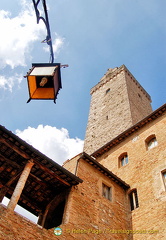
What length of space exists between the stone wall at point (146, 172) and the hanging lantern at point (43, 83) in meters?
8.41

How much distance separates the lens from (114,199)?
12.5 m

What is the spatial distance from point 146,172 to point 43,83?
32.9 feet

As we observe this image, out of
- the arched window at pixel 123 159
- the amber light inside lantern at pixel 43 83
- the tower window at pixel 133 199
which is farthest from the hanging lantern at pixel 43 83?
the arched window at pixel 123 159

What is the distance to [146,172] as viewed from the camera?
1312cm

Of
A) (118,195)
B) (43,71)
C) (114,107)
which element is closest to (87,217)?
(118,195)

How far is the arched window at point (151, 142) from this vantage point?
14.5 m

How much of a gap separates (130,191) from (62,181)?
4741mm

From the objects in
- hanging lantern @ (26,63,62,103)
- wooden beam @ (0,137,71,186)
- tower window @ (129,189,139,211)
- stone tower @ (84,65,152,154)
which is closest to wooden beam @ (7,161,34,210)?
wooden beam @ (0,137,71,186)

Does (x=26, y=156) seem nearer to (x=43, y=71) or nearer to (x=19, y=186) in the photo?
(x=19, y=186)

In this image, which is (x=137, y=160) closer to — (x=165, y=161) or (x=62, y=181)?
(x=165, y=161)

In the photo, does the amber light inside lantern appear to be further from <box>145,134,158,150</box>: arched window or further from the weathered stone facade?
<box>145,134,158,150</box>: arched window

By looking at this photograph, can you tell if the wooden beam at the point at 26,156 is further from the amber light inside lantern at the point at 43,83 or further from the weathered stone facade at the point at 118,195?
the amber light inside lantern at the point at 43,83

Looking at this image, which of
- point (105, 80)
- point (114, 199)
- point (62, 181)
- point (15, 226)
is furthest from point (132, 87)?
point (15, 226)

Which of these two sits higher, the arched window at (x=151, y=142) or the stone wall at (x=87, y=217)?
the arched window at (x=151, y=142)
